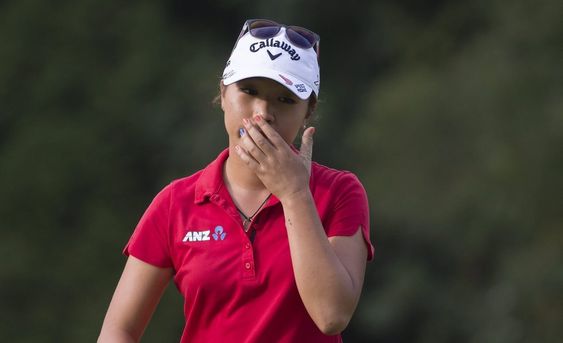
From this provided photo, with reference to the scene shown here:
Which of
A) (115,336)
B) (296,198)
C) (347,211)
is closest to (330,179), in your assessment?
(347,211)

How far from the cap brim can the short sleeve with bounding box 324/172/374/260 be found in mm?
225

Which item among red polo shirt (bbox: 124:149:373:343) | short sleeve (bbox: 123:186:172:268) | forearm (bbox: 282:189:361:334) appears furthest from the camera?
short sleeve (bbox: 123:186:172:268)

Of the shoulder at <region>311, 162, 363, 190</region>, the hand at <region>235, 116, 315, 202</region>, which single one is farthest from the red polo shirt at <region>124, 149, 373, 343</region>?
the hand at <region>235, 116, 315, 202</region>

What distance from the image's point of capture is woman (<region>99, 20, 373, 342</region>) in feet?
8.07

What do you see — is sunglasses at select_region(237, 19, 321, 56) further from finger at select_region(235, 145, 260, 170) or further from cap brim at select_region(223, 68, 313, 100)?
finger at select_region(235, 145, 260, 170)

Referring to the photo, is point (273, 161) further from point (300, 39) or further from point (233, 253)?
point (300, 39)

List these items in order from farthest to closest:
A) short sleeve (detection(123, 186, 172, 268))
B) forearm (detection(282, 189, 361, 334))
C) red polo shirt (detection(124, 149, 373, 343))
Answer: short sleeve (detection(123, 186, 172, 268))
red polo shirt (detection(124, 149, 373, 343))
forearm (detection(282, 189, 361, 334))

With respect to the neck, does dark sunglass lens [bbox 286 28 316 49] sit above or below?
above

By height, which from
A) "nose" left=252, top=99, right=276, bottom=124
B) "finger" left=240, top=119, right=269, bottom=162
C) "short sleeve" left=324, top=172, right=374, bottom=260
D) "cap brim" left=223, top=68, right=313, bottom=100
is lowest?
"short sleeve" left=324, top=172, right=374, bottom=260

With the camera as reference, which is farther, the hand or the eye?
the eye

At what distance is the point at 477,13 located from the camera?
1051 centimetres

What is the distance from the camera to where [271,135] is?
2.49 m

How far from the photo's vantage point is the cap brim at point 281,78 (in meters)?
2.56

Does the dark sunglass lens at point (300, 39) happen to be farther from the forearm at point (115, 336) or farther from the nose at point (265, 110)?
the forearm at point (115, 336)
